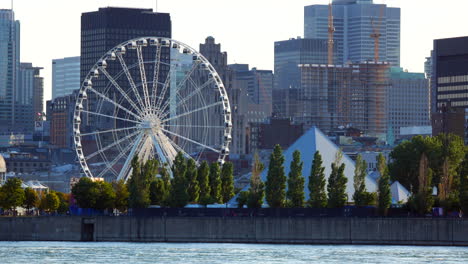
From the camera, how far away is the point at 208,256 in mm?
148000

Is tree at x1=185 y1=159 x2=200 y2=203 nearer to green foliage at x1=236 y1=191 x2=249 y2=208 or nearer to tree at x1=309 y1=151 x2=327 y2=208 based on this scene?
green foliage at x1=236 y1=191 x2=249 y2=208

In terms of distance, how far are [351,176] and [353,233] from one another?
738 inches

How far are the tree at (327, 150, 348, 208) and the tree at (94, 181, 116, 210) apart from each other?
29.2m

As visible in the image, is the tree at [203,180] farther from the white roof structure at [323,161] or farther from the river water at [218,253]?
the river water at [218,253]

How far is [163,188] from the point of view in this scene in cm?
18925

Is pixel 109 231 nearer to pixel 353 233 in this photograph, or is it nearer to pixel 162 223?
pixel 162 223

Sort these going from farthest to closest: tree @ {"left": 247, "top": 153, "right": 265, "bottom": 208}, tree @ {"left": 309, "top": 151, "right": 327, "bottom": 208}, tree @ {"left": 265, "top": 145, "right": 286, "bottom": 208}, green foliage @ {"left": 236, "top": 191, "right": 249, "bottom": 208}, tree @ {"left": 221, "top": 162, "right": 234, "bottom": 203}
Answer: tree @ {"left": 221, "top": 162, "right": 234, "bottom": 203}
green foliage @ {"left": 236, "top": 191, "right": 249, "bottom": 208}
tree @ {"left": 247, "top": 153, "right": 265, "bottom": 208}
tree @ {"left": 265, "top": 145, "right": 286, "bottom": 208}
tree @ {"left": 309, "top": 151, "right": 327, "bottom": 208}

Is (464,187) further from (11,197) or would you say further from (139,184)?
(11,197)

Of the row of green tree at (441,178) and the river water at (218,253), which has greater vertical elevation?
the row of green tree at (441,178)

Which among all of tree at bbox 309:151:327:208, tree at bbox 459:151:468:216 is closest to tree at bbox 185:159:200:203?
tree at bbox 309:151:327:208

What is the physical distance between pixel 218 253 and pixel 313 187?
89.6 feet

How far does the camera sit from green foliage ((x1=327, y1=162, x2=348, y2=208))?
17600 cm

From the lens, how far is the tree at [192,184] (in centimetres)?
18725

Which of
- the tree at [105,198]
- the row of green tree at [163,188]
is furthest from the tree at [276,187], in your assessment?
the tree at [105,198]
